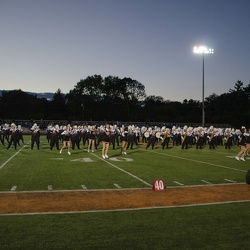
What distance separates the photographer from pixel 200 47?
36.2m

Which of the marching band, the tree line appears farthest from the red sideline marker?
the tree line

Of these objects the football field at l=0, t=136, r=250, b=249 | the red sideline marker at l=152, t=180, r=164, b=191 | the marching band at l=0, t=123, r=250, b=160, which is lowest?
the football field at l=0, t=136, r=250, b=249

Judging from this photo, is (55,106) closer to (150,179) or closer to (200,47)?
(200,47)

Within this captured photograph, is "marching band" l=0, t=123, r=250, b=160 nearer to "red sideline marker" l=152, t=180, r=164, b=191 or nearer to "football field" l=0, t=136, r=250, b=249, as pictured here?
"football field" l=0, t=136, r=250, b=249

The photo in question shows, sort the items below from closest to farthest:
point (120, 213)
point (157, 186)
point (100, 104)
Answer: point (120, 213) < point (157, 186) < point (100, 104)

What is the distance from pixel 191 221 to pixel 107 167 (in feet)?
23.6

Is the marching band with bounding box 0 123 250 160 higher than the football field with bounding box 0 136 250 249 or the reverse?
higher

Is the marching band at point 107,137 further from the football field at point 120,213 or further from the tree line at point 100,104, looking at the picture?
the tree line at point 100,104

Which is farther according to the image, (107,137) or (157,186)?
(107,137)

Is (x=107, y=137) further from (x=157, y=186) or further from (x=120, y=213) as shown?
(x=120, y=213)

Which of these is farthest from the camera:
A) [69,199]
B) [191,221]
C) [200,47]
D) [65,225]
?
[200,47]

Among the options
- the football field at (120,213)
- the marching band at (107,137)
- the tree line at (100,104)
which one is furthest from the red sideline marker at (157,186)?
the tree line at (100,104)

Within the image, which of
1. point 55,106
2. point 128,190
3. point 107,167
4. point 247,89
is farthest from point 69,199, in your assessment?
point 247,89

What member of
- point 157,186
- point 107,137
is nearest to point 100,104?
point 107,137
